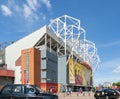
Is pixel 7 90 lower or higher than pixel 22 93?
higher

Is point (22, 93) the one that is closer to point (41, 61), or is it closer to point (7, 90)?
point (7, 90)

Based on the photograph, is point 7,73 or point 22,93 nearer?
point 22,93

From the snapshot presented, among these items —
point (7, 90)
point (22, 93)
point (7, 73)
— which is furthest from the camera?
point (7, 73)

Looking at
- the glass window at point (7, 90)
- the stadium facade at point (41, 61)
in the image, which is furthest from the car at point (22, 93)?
Result: the stadium facade at point (41, 61)

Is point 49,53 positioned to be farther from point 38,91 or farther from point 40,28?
point 38,91

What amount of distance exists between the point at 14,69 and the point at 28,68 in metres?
10.1

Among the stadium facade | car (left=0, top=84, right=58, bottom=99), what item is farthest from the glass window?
the stadium facade

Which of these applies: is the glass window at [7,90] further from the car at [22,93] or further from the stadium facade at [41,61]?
the stadium facade at [41,61]

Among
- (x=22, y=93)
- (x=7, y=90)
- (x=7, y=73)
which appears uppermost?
(x=7, y=73)

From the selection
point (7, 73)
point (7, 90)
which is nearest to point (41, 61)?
point (7, 73)

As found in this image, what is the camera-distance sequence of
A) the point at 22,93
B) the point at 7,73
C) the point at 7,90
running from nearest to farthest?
the point at 22,93
the point at 7,90
the point at 7,73

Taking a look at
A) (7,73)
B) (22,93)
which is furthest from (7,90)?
(7,73)

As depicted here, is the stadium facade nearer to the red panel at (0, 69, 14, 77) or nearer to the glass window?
the red panel at (0, 69, 14, 77)

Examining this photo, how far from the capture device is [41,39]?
86.9m
